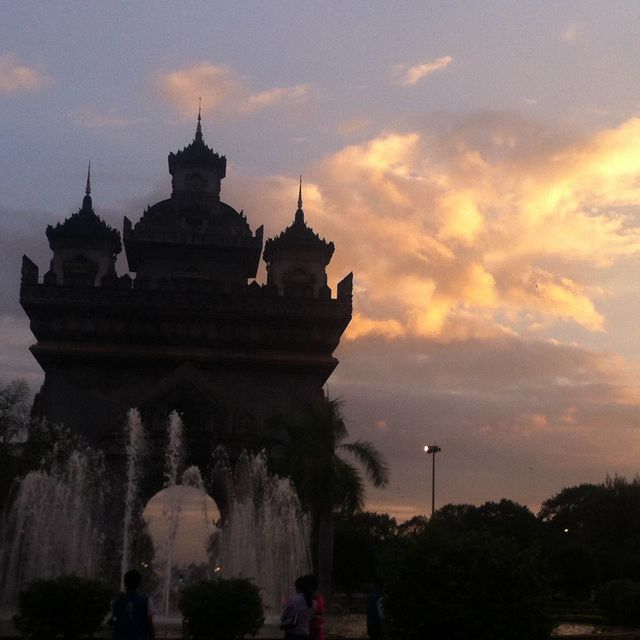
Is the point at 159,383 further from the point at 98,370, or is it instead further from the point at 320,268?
the point at 320,268

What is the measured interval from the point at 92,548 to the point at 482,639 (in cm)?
2556

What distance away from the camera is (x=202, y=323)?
4666 cm

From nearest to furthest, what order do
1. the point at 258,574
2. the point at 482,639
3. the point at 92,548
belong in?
the point at 482,639, the point at 258,574, the point at 92,548

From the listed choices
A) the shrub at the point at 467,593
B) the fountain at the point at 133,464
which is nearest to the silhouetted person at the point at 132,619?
the shrub at the point at 467,593

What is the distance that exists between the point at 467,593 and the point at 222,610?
5250 millimetres

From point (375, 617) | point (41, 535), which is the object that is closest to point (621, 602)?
point (375, 617)

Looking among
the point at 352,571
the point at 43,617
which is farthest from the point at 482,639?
the point at 352,571

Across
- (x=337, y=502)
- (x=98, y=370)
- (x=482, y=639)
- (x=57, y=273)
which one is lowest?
(x=482, y=639)

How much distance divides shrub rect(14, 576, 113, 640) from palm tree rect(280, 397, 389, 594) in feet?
53.3

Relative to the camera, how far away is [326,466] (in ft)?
112

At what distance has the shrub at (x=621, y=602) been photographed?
1121 inches

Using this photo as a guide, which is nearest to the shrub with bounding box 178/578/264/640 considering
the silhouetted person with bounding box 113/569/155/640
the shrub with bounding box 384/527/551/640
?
the shrub with bounding box 384/527/551/640

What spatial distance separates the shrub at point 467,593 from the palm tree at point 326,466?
1860 centimetres

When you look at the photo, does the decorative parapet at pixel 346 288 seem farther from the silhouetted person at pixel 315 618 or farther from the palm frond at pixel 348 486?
the silhouetted person at pixel 315 618
